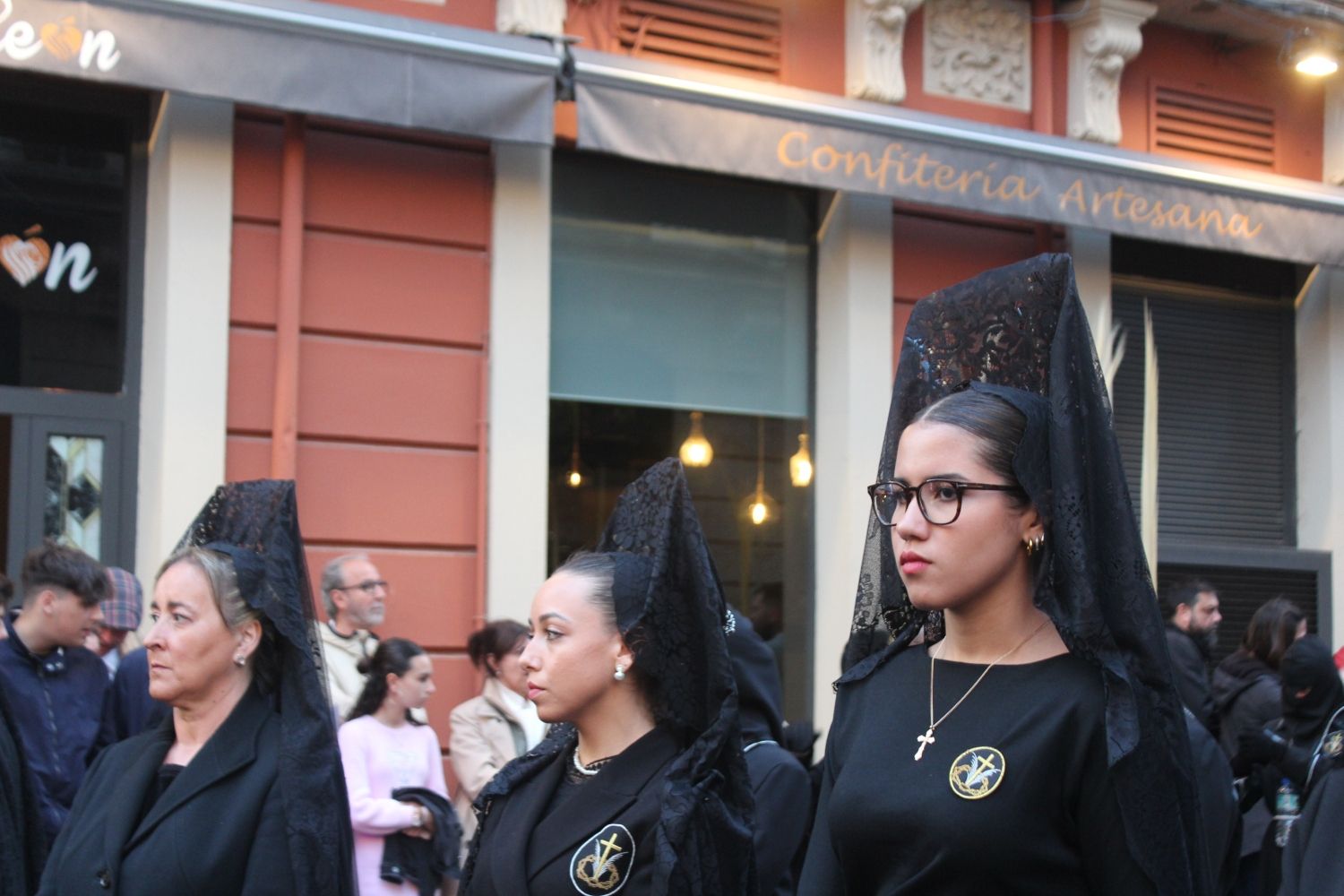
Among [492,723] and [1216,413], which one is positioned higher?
[1216,413]

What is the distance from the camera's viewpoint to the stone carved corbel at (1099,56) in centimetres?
967

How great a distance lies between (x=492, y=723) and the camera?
6.91m

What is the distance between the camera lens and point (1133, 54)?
977 cm

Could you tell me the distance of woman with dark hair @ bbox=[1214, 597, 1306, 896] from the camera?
23.9 feet

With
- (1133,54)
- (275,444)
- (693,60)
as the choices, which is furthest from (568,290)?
(1133,54)

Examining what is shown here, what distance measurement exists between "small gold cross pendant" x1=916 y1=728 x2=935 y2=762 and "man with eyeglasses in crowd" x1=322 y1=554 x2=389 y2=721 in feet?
15.1

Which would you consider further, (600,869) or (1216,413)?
(1216,413)

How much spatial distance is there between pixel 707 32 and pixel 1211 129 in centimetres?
344

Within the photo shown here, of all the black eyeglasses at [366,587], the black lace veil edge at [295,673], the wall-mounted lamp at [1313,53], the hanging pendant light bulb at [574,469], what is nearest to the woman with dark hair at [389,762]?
the black eyeglasses at [366,587]

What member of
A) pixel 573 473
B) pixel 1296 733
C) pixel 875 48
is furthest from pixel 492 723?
pixel 875 48

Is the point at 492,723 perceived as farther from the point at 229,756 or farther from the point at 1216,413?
the point at 1216,413

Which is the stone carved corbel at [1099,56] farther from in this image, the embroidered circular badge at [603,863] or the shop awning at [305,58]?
the embroidered circular badge at [603,863]

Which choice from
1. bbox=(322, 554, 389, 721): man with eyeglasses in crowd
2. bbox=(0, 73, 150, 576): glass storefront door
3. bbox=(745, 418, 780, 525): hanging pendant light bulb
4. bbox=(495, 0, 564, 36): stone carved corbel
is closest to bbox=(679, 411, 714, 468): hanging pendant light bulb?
bbox=(745, 418, 780, 525): hanging pendant light bulb

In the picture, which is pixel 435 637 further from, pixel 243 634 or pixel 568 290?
pixel 243 634
